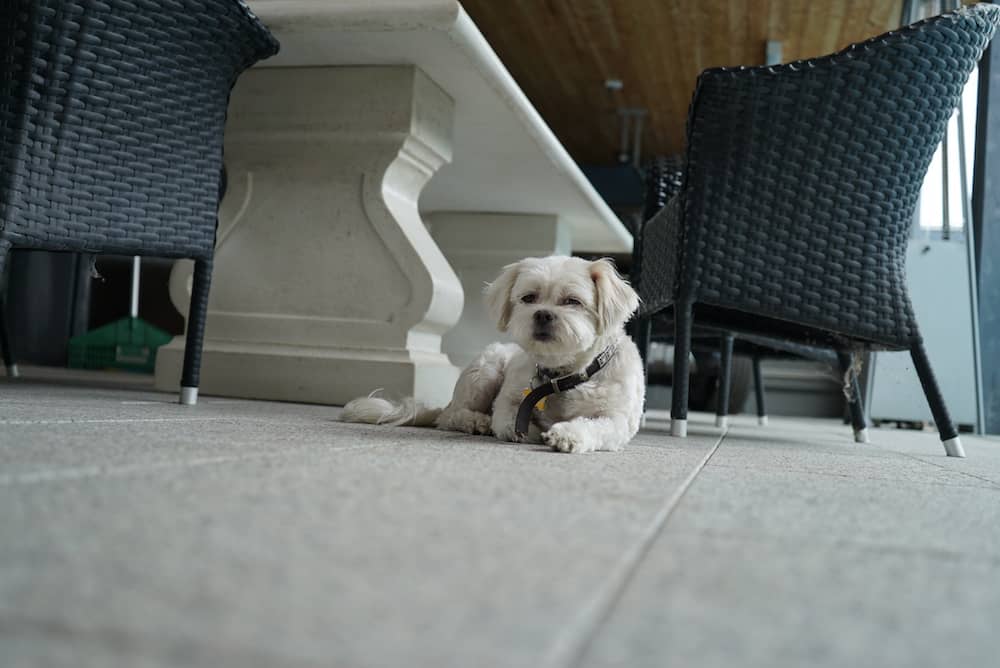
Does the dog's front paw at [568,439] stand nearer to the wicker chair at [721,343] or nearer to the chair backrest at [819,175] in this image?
the chair backrest at [819,175]

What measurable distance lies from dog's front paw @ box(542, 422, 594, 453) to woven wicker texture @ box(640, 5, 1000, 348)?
721mm

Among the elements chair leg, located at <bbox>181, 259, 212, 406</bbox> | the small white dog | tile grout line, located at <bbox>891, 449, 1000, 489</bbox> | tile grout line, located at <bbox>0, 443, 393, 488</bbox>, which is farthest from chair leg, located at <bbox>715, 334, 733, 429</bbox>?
tile grout line, located at <bbox>0, 443, 393, 488</bbox>

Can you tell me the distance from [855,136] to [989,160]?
9.60 ft

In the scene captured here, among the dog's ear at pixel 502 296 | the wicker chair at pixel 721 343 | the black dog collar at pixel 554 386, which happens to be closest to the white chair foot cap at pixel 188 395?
the dog's ear at pixel 502 296

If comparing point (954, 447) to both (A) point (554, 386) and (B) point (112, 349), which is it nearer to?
(A) point (554, 386)

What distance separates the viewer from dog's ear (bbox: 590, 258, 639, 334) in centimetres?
194

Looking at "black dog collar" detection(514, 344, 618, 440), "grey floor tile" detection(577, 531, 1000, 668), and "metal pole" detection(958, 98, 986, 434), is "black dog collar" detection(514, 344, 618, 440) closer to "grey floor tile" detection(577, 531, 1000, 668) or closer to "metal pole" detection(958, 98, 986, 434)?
"grey floor tile" detection(577, 531, 1000, 668)

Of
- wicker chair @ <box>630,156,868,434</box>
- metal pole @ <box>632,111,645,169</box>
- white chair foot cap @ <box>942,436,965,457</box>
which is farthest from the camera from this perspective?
metal pole @ <box>632,111,645,169</box>

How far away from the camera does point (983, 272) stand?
4.57 meters

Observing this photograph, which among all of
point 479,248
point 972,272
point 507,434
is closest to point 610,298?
point 507,434

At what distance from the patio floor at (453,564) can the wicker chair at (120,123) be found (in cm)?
68

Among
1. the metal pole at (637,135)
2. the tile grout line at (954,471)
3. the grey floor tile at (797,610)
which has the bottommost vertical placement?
the grey floor tile at (797,610)

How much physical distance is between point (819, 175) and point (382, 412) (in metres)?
1.27

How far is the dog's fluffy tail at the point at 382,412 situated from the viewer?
6.69 ft
